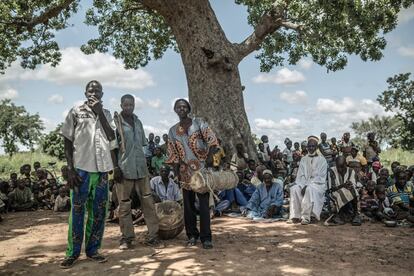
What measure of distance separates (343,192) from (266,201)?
1.45 metres

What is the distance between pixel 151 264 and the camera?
176 inches

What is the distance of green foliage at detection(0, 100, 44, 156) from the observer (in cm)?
3822

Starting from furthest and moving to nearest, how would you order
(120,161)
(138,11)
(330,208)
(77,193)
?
1. (138,11)
2. (330,208)
3. (120,161)
4. (77,193)

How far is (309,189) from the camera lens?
725 cm

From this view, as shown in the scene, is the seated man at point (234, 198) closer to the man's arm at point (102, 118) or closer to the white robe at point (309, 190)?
the white robe at point (309, 190)

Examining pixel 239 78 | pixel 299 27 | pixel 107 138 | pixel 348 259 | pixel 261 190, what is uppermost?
pixel 299 27

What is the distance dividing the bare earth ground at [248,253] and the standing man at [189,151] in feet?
1.40

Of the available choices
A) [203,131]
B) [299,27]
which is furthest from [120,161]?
[299,27]

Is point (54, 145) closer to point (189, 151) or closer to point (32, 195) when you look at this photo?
point (32, 195)

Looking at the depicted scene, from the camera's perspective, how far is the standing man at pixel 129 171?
512cm

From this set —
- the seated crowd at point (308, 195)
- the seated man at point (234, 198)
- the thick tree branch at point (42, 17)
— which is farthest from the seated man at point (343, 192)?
the thick tree branch at point (42, 17)

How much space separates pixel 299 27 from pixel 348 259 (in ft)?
26.8

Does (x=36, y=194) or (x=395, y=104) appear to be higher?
(x=395, y=104)

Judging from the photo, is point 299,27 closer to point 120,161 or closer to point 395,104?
point 120,161
